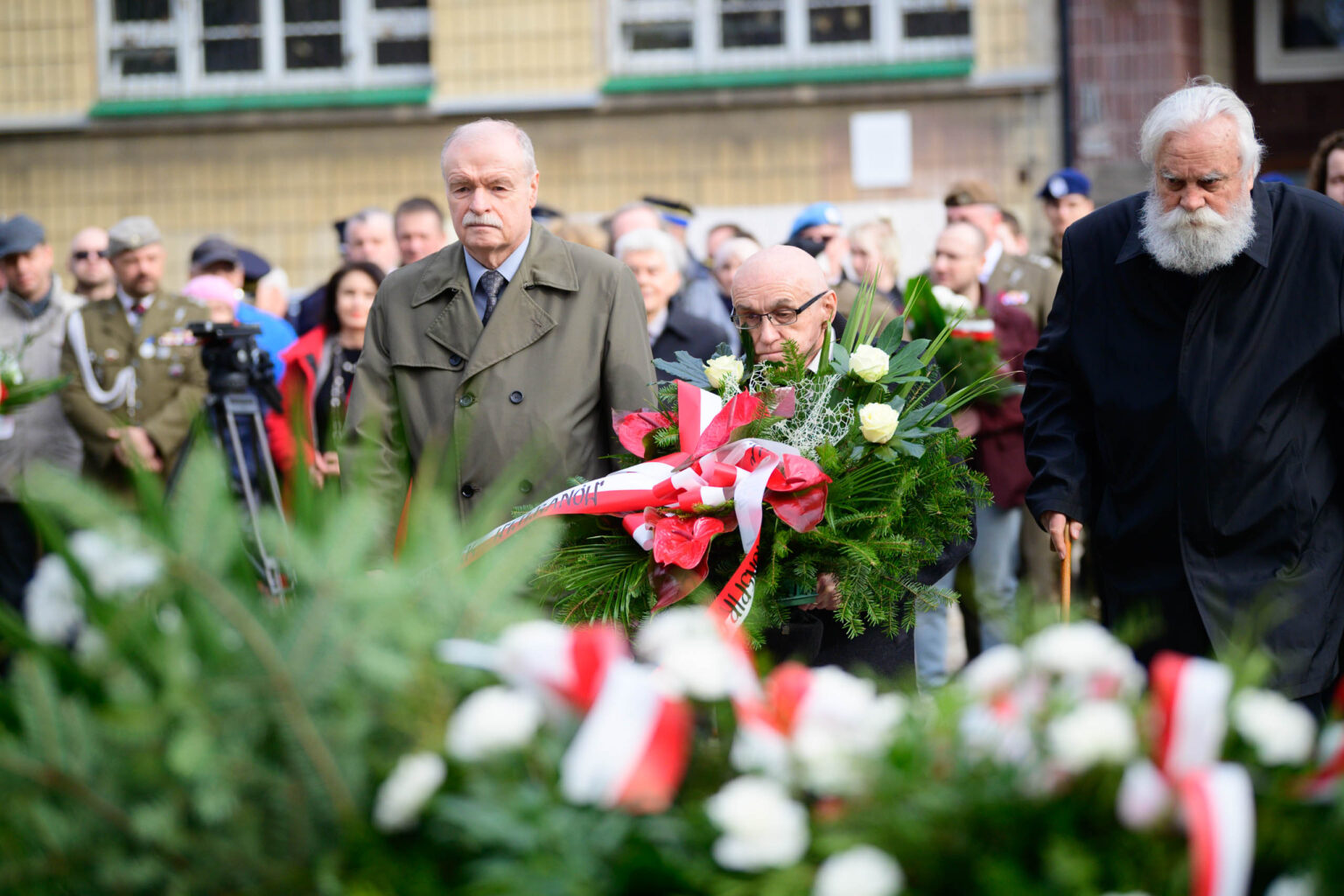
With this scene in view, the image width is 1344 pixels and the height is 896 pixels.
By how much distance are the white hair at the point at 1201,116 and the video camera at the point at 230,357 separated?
3493mm

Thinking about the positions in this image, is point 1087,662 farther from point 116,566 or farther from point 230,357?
point 230,357

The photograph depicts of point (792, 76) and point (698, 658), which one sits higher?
point (792, 76)

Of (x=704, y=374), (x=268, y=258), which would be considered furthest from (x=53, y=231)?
(x=704, y=374)

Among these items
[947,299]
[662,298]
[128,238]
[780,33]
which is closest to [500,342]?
[662,298]

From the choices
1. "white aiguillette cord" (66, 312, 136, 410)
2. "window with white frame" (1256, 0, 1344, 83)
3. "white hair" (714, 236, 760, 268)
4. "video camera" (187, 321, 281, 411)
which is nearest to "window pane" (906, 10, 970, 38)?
"window with white frame" (1256, 0, 1344, 83)

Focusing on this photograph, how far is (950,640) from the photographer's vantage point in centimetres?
850

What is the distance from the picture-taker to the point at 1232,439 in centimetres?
361

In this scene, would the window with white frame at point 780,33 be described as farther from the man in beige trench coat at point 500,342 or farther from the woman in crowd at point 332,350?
the man in beige trench coat at point 500,342

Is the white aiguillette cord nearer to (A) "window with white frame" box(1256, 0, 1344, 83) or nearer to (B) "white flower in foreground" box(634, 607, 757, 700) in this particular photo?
(B) "white flower in foreground" box(634, 607, 757, 700)

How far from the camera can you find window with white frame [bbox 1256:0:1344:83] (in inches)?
522

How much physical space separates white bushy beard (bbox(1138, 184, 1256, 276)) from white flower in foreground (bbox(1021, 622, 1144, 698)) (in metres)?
2.41

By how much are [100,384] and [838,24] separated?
28.1 ft

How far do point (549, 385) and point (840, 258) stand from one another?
12.2 feet

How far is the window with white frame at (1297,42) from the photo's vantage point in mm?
13258
